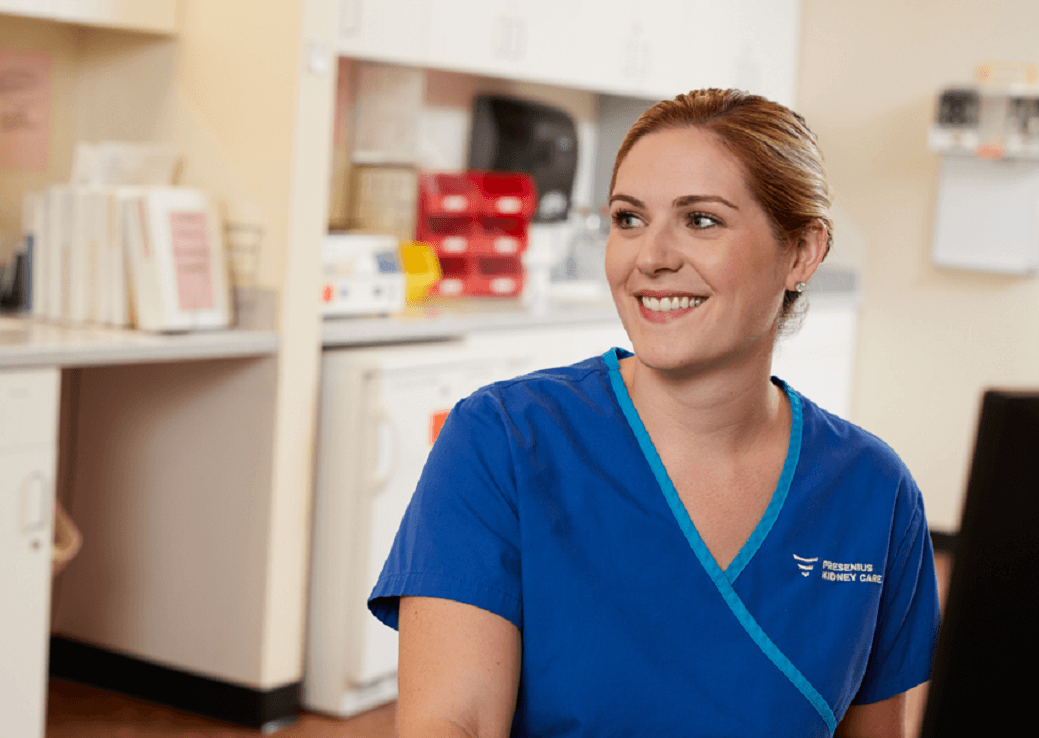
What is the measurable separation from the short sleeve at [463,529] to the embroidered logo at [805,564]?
269 millimetres

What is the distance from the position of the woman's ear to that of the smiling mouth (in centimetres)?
14

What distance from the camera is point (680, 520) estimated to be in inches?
48.7

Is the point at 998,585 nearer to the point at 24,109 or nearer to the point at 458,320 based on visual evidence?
the point at 458,320

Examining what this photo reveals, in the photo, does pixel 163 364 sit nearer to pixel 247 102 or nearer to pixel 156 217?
pixel 156 217

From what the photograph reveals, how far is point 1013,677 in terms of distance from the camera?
24.0 inches

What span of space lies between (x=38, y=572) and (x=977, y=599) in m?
2.33

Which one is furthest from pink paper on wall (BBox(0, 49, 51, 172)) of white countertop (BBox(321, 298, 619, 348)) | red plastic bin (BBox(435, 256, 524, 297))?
red plastic bin (BBox(435, 256, 524, 297))

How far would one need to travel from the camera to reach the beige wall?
499 cm

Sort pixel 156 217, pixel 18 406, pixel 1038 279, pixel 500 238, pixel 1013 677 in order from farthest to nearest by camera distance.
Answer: pixel 1038 279 → pixel 500 238 → pixel 156 217 → pixel 18 406 → pixel 1013 677

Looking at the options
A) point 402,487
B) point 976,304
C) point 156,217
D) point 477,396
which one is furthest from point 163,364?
point 976,304

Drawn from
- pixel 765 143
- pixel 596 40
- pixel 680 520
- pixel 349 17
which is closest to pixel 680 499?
pixel 680 520

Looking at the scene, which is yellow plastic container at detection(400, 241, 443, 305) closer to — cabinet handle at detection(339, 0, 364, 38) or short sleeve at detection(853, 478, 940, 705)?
cabinet handle at detection(339, 0, 364, 38)

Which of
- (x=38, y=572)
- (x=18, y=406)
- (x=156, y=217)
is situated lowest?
(x=38, y=572)

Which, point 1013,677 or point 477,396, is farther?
point 477,396
